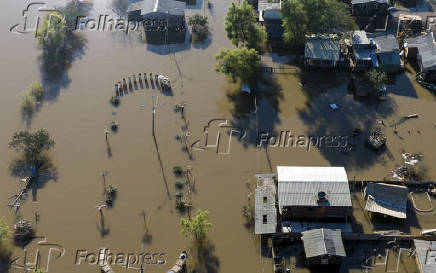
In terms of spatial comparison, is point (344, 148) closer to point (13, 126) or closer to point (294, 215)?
point (294, 215)

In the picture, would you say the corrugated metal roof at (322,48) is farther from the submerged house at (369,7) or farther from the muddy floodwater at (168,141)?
the submerged house at (369,7)

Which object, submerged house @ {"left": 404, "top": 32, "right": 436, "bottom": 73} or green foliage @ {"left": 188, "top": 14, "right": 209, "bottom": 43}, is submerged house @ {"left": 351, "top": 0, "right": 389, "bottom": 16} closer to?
submerged house @ {"left": 404, "top": 32, "right": 436, "bottom": 73}

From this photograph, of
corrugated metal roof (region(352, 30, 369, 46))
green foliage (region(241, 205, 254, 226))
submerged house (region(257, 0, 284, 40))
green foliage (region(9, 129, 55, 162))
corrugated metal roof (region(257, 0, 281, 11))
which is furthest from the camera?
corrugated metal roof (region(257, 0, 281, 11))

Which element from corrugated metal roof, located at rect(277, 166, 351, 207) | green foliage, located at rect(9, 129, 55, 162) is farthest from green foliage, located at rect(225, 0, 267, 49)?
green foliage, located at rect(9, 129, 55, 162)

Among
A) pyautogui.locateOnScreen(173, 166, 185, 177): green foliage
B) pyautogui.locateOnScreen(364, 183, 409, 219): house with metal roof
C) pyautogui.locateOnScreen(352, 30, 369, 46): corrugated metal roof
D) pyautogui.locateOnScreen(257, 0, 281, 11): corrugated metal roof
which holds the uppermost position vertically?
pyautogui.locateOnScreen(257, 0, 281, 11): corrugated metal roof

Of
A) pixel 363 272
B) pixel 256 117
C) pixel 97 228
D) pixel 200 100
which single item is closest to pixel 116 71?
pixel 200 100
